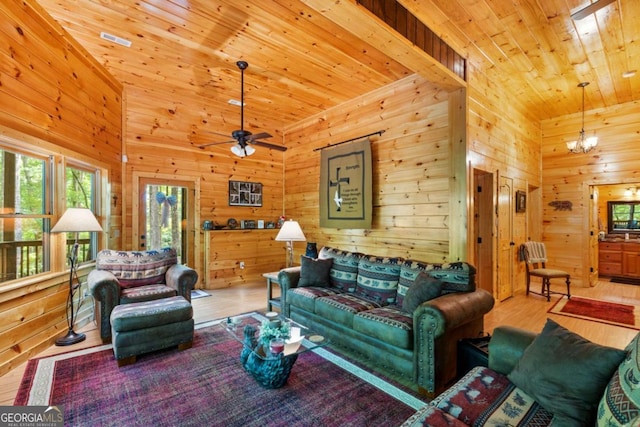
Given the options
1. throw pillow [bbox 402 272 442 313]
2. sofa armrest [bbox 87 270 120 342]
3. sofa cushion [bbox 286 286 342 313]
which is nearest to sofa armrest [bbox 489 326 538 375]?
throw pillow [bbox 402 272 442 313]

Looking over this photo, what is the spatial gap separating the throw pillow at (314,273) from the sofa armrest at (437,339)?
1.61m

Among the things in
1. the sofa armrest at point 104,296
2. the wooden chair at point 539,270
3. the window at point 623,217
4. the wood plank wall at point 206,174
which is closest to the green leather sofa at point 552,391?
the sofa armrest at point 104,296

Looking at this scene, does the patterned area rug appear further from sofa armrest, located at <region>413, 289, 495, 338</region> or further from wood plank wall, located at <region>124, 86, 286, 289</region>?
wood plank wall, located at <region>124, 86, 286, 289</region>

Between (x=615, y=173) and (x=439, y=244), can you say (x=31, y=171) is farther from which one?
(x=615, y=173)

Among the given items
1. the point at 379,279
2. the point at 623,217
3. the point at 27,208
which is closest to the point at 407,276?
the point at 379,279

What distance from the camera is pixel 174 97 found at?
5.21 meters

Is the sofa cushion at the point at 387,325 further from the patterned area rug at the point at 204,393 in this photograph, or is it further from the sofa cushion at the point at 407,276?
the patterned area rug at the point at 204,393

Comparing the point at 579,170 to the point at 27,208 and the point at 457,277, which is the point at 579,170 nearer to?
the point at 457,277

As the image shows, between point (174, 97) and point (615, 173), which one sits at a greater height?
point (174, 97)

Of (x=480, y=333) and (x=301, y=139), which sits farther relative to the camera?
(x=301, y=139)

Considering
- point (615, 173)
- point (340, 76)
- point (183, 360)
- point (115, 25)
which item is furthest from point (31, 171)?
point (615, 173)

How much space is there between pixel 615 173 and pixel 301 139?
574cm

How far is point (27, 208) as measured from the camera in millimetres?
3111

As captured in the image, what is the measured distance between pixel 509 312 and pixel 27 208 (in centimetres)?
588
